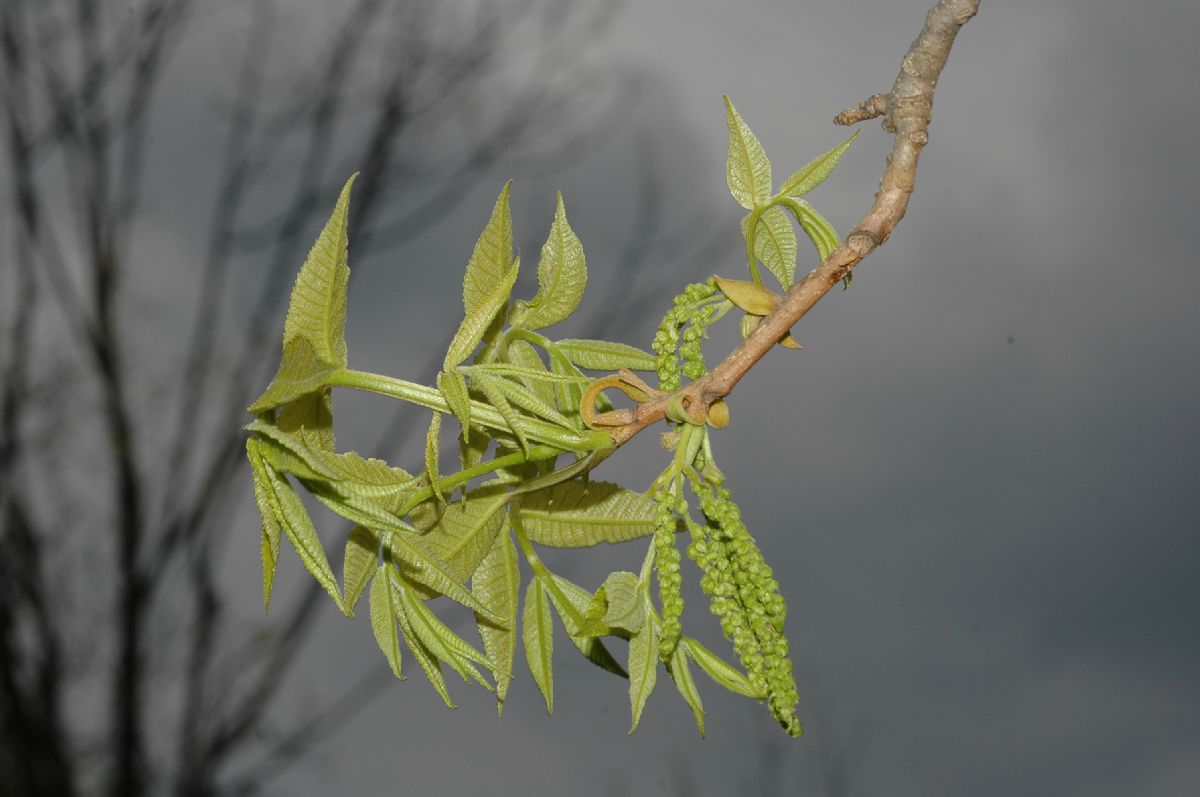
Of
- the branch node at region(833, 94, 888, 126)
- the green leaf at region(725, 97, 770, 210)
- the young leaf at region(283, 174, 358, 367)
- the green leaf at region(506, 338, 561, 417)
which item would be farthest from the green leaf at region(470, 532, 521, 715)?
the branch node at region(833, 94, 888, 126)

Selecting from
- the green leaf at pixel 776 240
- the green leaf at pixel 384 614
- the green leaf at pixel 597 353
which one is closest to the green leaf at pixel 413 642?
the green leaf at pixel 384 614

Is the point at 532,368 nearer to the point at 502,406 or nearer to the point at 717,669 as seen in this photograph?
the point at 502,406

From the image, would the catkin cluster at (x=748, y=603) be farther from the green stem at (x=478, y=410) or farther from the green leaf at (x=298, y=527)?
the green leaf at (x=298, y=527)

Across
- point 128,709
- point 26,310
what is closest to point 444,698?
point 128,709

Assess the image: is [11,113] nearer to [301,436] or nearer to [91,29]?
[91,29]

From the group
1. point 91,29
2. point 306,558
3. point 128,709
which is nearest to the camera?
point 306,558
